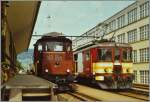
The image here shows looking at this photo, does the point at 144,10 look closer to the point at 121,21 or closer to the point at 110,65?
the point at 121,21

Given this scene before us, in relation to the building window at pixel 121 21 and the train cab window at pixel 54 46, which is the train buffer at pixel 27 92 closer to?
the train cab window at pixel 54 46

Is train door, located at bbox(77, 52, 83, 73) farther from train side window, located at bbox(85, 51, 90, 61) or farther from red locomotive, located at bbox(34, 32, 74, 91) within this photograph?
red locomotive, located at bbox(34, 32, 74, 91)

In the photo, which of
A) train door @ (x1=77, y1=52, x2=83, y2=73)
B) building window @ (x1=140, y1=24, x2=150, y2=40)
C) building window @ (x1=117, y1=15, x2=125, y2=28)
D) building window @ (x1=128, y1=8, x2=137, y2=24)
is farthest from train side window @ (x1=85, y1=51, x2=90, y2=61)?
building window @ (x1=117, y1=15, x2=125, y2=28)

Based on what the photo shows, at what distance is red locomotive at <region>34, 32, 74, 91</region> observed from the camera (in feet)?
74.8

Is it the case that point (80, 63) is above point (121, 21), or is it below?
below

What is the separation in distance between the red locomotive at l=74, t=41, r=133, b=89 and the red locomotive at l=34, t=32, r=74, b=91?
6.92ft

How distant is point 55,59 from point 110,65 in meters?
3.56

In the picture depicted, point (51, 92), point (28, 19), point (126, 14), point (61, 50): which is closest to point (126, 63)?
point (61, 50)

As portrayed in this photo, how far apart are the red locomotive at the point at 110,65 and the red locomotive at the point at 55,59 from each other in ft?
6.92

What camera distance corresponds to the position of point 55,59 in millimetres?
23438

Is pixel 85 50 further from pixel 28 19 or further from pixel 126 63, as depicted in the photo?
pixel 28 19

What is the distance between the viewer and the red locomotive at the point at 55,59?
22797 millimetres

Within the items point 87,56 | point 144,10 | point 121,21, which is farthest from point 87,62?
point 121,21

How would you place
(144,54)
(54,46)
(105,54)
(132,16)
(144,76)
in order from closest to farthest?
(54,46), (105,54), (144,76), (144,54), (132,16)
